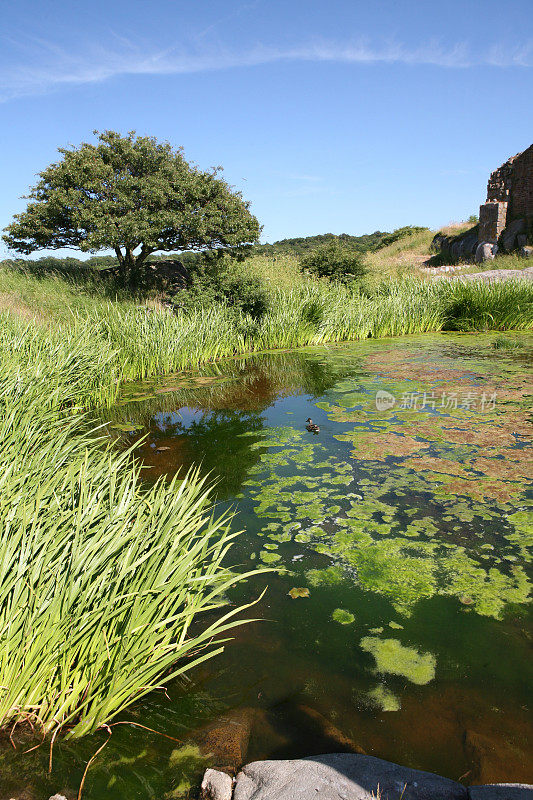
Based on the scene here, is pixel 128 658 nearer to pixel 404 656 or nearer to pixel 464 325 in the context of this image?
pixel 404 656

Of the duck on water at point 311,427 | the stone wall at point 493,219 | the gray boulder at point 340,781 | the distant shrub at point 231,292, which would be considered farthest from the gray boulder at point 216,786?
the stone wall at point 493,219

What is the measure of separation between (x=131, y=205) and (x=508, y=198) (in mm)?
16685

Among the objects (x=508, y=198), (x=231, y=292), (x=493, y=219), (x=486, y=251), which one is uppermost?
(x=508, y=198)

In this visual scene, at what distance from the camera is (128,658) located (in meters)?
1.44

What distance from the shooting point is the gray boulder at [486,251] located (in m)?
20.0

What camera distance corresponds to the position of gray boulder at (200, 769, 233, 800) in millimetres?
1253

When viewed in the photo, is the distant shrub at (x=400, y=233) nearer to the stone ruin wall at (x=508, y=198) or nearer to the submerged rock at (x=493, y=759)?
the stone ruin wall at (x=508, y=198)

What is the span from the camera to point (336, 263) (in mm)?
12711

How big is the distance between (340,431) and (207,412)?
160 centimetres

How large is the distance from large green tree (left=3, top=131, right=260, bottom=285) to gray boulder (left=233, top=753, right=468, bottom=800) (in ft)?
38.6

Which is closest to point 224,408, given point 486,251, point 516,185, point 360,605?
point 360,605

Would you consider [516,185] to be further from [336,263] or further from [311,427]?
[311,427]

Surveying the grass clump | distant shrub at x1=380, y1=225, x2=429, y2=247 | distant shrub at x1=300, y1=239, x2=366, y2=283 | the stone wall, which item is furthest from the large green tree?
distant shrub at x1=380, y1=225, x2=429, y2=247

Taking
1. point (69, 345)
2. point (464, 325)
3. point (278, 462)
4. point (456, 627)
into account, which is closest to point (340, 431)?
point (278, 462)
